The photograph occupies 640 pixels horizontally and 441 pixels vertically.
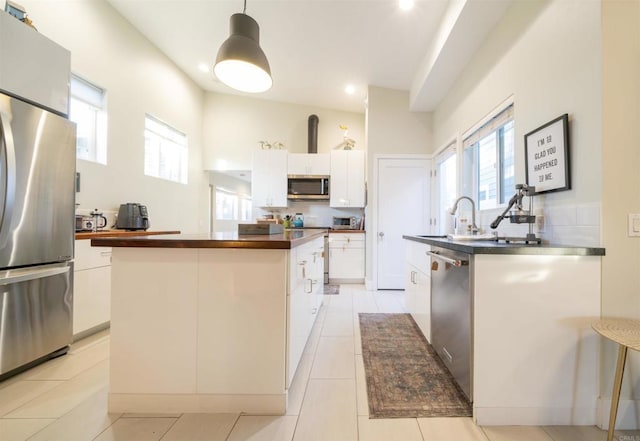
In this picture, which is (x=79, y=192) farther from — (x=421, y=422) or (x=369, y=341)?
(x=421, y=422)

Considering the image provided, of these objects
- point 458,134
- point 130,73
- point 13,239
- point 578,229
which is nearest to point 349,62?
point 458,134

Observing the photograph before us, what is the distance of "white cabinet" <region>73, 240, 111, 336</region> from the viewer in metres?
2.17

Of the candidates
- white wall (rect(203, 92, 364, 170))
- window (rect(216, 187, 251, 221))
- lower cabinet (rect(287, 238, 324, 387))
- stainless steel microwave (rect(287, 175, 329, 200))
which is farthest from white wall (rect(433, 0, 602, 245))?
window (rect(216, 187, 251, 221))

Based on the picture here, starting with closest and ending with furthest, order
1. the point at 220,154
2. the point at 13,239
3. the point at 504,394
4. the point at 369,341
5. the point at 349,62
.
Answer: the point at 504,394, the point at 13,239, the point at 369,341, the point at 349,62, the point at 220,154

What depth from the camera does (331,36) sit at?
10.3 ft

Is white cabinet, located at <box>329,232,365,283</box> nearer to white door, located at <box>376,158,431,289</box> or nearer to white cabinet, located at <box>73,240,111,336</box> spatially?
white door, located at <box>376,158,431,289</box>

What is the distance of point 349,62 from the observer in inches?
143

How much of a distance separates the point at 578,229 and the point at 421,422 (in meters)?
1.36

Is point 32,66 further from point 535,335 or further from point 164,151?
point 535,335

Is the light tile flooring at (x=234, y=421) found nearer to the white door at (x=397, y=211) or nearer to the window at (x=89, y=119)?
the window at (x=89, y=119)

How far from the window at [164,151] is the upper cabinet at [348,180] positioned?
9.14 feet

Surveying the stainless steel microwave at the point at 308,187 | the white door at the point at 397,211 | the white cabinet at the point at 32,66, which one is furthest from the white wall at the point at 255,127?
the white cabinet at the point at 32,66

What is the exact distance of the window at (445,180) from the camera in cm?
346

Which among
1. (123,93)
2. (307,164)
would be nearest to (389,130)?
(307,164)
